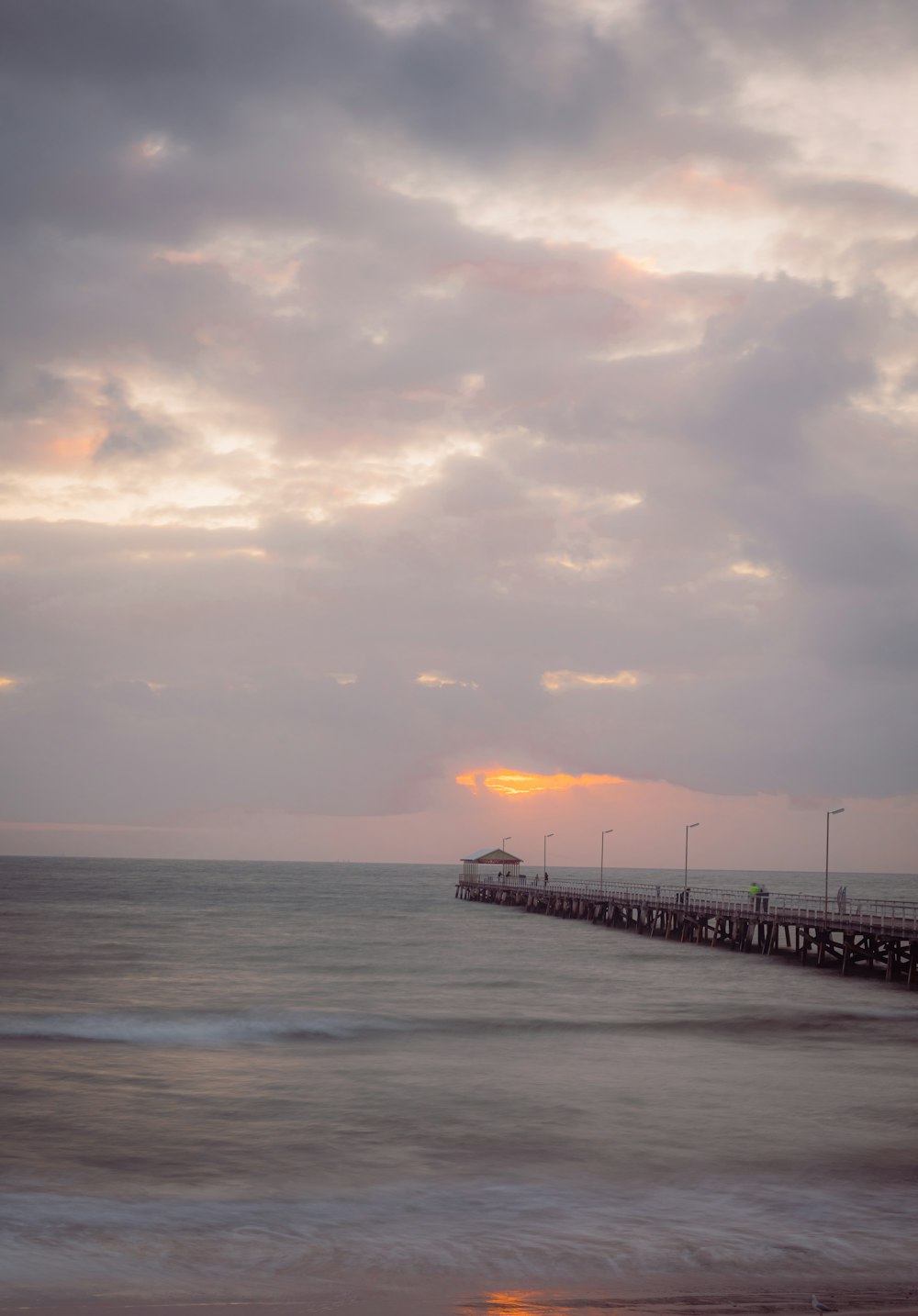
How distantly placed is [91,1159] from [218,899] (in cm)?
10811

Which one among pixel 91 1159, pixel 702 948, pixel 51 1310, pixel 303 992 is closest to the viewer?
pixel 51 1310

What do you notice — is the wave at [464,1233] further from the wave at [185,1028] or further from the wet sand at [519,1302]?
the wave at [185,1028]

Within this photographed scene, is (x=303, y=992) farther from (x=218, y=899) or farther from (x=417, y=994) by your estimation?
(x=218, y=899)

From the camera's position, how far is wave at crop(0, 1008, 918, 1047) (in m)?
30.4

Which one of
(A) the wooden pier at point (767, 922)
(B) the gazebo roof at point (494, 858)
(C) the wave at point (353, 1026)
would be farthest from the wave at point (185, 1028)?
(B) the gazebo roof at point (494, 858)

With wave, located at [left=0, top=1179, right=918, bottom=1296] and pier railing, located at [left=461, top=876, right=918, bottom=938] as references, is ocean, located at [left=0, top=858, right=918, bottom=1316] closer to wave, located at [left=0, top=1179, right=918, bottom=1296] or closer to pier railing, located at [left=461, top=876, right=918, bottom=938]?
wave, located at [left=0, top=1179, right=918, bottom=1296]

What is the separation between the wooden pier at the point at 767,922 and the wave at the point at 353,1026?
8835 mm

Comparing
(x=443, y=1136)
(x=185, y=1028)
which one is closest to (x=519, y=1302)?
(x=443, y=1136)

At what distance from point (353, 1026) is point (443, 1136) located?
1436 cm

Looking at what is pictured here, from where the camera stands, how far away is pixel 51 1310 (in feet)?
35.3

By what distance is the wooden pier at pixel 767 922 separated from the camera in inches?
1800

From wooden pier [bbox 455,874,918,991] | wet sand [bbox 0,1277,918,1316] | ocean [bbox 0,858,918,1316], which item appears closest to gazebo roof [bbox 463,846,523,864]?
wooden pier [bbox 455,874,918,991]

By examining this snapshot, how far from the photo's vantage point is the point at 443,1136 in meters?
19.4

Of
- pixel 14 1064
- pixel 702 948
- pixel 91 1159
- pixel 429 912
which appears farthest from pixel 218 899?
pixel 91 1159
